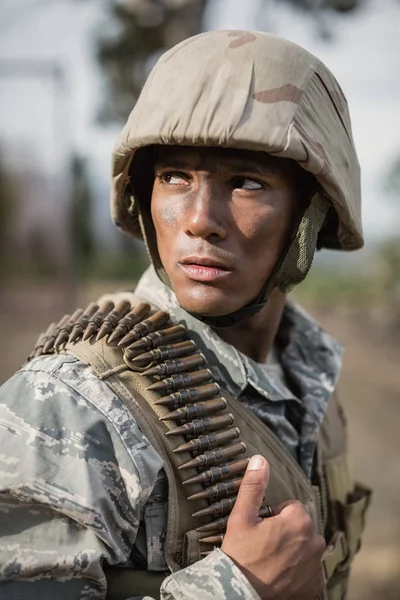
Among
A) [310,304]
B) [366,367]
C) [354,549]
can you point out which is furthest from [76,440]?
[310,304]

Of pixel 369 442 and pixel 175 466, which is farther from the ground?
pixel 175 466

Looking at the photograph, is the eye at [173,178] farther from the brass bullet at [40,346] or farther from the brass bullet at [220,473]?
the brass bullet at [220,473]

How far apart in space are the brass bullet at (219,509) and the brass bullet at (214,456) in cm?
11

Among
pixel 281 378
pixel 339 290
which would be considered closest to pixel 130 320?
pixel 281 378

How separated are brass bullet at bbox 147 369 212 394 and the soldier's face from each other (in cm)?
19

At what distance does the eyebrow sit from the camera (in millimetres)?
2180

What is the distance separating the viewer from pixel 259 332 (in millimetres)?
2691

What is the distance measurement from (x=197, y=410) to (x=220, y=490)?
0.24 meters

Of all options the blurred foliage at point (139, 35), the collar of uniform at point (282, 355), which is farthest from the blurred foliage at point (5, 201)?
the collar of uniform at point (282, 355)

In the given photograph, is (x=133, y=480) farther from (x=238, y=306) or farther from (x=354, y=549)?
(x=354, y=549)

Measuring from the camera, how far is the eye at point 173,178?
2.26 metres

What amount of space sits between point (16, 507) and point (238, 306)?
3.02 feet

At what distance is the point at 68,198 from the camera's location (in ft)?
38.2

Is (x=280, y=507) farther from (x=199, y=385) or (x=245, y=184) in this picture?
(x=245, y=184)
